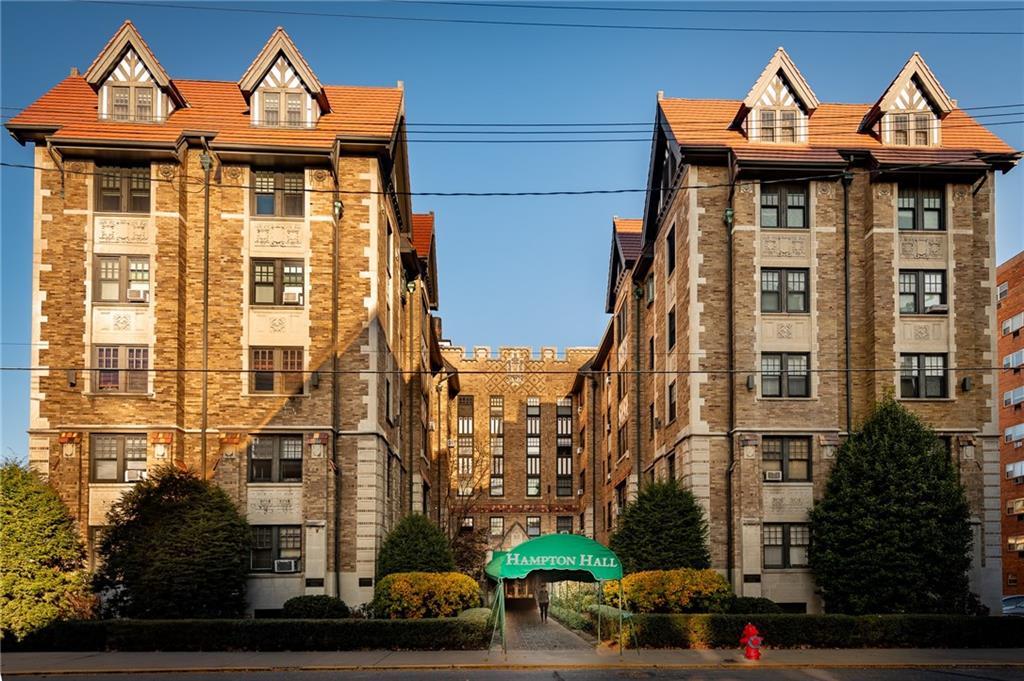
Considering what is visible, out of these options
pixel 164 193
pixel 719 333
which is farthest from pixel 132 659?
pixel 719 333

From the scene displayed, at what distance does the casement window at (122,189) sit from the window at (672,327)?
18.8 m

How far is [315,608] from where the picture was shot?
1238 inches

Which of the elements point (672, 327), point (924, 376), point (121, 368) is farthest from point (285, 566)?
point (924, 376)

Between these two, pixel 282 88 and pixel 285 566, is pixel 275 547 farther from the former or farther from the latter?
pixel 282 88

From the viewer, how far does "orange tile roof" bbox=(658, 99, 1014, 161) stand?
36.1 meters

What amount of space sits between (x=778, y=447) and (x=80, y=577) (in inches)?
836

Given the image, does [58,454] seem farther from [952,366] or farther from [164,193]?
[952,366]

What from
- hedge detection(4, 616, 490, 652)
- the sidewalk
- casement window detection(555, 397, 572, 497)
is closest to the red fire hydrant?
the sidewalk

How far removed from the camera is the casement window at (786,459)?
3478cm

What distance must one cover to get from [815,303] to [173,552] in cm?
2127

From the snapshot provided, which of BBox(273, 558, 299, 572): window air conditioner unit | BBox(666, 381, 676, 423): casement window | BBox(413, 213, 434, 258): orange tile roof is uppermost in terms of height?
BBox(413, 213, 434, 258): orange tile roof

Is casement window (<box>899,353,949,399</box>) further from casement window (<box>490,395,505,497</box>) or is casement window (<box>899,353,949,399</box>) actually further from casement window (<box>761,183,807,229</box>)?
casement window (<box>490,395,505,497</box>)

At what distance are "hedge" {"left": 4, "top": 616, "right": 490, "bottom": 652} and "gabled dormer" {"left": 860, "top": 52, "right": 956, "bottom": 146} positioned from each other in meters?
22.4

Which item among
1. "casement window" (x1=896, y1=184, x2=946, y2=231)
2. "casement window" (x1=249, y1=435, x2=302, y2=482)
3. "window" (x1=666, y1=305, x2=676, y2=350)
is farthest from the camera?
"window" (x1=666, y1=305, x2=676, y2=350)
